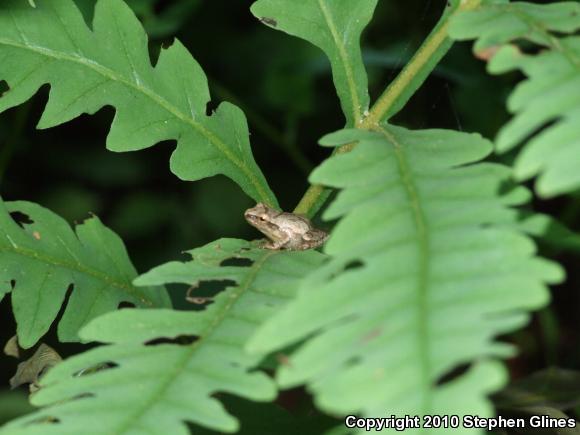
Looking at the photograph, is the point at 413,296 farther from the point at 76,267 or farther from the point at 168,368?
the point at 76,267

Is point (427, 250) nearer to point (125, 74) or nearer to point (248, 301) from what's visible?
point (248, 301)

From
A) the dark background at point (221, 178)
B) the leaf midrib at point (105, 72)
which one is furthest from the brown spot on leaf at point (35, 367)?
the dark background at point (221, 178)

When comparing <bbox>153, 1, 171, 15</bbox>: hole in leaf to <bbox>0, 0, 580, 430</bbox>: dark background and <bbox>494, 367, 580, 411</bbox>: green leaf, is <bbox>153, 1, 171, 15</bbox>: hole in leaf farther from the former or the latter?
<bbox>494, 367, 580, 411</bbox>: green leaf

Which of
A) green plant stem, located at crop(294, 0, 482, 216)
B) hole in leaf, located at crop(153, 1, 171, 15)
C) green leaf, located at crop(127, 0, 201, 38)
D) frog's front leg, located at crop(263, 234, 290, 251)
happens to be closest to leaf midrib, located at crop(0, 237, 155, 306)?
frog's front leg, located at crop(263, 234, 290, 251)

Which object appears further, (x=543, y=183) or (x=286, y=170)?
(x=286, y=170)

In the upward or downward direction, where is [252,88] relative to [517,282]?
upward

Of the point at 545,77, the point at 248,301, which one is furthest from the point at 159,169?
the point at 545,77
